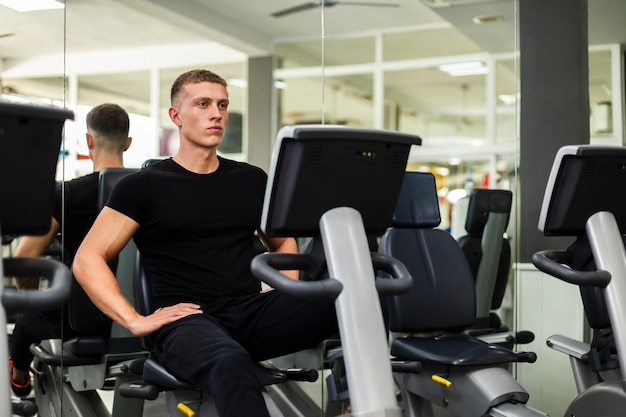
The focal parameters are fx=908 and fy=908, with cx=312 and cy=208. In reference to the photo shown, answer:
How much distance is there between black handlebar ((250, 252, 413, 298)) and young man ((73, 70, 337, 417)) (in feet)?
0.75

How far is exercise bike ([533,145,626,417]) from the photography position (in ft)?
9.36

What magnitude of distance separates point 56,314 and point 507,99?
2.66 metres

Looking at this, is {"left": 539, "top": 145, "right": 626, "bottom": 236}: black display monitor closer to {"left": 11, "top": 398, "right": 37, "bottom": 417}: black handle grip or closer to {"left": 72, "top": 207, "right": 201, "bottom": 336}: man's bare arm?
{"left": 72, "top": 207, "right": 201, "bottom": 336}: man's bare arm

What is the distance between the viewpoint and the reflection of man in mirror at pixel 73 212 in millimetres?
2963

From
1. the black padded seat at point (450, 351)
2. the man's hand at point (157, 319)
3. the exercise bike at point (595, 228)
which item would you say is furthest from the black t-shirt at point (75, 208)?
the exercise bike at point (595, 228)

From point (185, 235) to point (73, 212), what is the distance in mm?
562

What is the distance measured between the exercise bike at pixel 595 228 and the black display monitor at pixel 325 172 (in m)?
0.81

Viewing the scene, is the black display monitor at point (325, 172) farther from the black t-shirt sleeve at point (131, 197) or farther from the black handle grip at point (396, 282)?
the black t-shirt sleeve at point (131, 197)

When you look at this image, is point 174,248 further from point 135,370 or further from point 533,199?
point 533,199

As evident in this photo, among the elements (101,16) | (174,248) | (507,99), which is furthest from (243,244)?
(507,99)

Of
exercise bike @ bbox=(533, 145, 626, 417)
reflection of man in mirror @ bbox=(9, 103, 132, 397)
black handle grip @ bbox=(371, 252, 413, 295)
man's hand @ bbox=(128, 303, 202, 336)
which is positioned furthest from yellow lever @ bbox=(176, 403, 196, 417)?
exercise bike @ bbox=(533, 145, 626, 417)

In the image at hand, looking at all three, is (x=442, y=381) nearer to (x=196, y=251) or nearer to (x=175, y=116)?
(x=196, y=251)

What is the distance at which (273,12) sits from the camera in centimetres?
388

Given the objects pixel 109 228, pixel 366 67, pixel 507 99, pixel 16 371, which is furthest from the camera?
pixel 507 99
